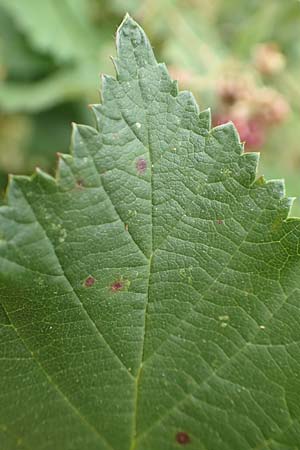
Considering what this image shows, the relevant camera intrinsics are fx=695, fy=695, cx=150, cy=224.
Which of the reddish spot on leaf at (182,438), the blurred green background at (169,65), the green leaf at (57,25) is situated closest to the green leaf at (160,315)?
the reddish spot on leaf at (182,438)

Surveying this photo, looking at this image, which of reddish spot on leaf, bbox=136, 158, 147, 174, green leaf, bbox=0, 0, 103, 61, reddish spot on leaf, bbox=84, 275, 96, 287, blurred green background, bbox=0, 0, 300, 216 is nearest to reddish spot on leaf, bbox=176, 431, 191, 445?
reddish spot on leaf, bbox=84, 275, 96, 287

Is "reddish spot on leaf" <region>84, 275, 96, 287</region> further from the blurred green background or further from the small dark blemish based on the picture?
the blurred green background

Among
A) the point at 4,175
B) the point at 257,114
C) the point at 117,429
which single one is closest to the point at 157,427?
the point at 117,429

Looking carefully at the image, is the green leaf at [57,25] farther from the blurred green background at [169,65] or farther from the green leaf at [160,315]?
the green leaf at [160,315]

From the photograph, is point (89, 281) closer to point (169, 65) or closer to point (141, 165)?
point (141, 165)

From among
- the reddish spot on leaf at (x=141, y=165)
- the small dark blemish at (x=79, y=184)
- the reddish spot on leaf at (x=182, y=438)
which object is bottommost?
the reddish spot on leaf at (x=182, y=438)
